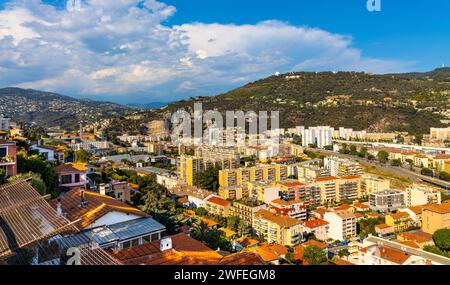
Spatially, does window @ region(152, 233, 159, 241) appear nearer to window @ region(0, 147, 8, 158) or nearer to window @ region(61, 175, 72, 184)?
window @ region(0, 147, 8, 158)

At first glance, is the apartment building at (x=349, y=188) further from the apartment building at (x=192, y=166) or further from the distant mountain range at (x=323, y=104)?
the distant mountain range at (x=323, y=104)

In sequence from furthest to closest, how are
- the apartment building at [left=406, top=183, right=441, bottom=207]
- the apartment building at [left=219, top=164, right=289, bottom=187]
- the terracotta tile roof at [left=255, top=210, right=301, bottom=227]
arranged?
the apartment building at [left=219, top=164, right=289, bottom=187] < the apartment building at [left=406, top=183, right=441, bottom=207] < the terracotta tile roof at [left=255, top=210, right=301, bottom=227]

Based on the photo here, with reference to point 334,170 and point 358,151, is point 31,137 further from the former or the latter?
point 358,151

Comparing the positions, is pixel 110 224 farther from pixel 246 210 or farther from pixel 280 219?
pixel 246 210

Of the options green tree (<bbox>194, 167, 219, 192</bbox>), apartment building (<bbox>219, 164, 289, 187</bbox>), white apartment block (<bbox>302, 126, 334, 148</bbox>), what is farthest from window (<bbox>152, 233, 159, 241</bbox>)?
white apartment block (<bbox>302, 126, 334, 148</bbox>)

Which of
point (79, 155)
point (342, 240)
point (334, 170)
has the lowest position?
point (342, 240)

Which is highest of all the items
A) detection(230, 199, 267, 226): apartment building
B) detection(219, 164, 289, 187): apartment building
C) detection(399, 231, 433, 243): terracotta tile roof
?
detection(219, 164, 289, 187): apartment building

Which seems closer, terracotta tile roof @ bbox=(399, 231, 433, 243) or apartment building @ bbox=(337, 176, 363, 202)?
terracotta tile roof @ bbox=(399, 231, 433, 243)
